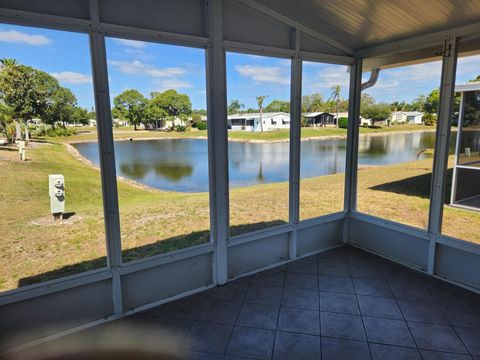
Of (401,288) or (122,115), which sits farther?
(401,288)

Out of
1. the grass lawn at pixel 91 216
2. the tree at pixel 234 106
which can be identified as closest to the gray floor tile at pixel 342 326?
the grass lawn at pixel 91 216

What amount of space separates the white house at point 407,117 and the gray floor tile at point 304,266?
192cm

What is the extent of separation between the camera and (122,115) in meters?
2.29

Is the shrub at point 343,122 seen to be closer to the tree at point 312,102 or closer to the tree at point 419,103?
the tree at point 312,102

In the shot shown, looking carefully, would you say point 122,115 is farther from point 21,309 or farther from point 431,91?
point 431,91

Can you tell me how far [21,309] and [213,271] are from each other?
1.48 meters

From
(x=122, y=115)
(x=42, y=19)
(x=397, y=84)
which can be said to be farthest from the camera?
(x=397, y=84)

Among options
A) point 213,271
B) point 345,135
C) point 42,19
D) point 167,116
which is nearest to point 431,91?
point 345,135

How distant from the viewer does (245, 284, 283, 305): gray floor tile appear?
264cm

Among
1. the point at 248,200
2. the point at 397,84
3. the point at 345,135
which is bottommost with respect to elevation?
the point at 248,200

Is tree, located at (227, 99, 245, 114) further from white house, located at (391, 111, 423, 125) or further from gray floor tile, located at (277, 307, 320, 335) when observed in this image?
white house, located at (391, 111, 423, 125)

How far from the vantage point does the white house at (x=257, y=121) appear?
2818 mm

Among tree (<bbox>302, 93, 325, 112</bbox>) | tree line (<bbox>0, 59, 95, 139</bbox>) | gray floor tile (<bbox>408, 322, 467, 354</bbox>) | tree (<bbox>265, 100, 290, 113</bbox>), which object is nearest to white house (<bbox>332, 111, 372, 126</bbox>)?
tree (<bbox>302, 93, 325, 112</bbox>)

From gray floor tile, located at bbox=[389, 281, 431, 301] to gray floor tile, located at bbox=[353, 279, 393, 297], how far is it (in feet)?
0.20
